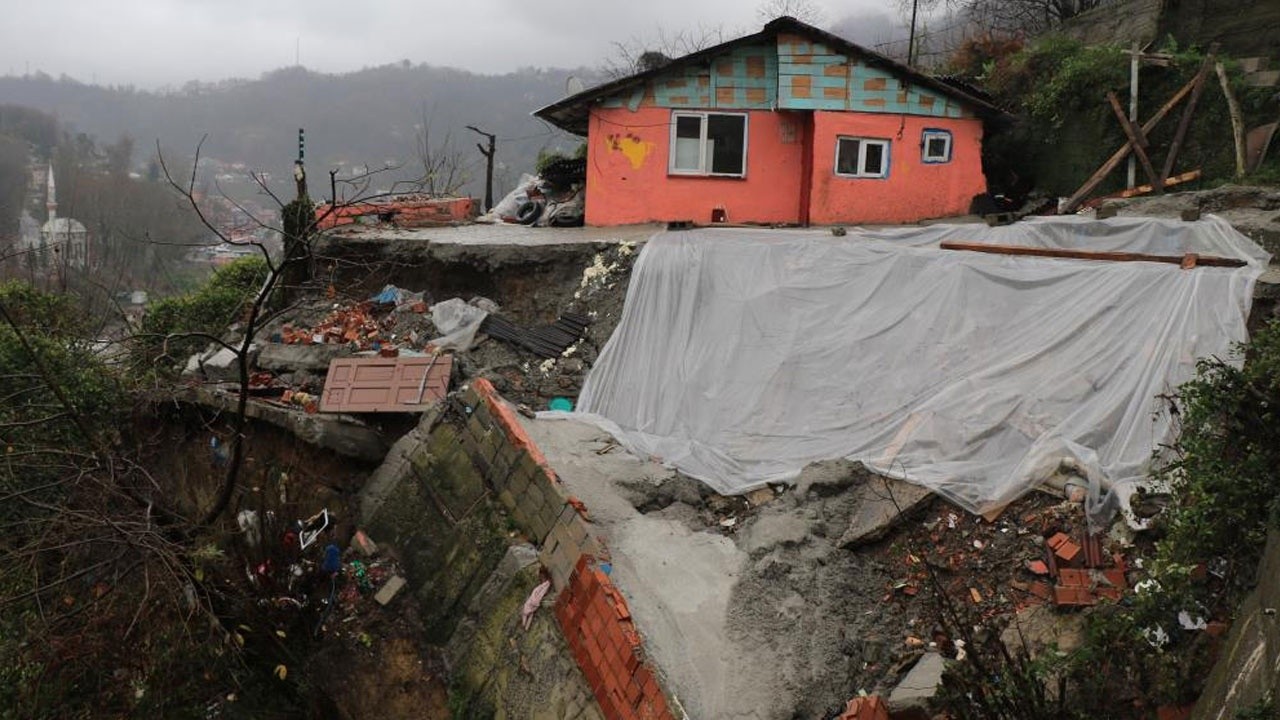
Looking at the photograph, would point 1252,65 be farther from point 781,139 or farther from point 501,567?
point 501,567

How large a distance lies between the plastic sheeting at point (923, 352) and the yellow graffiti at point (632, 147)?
327 cm

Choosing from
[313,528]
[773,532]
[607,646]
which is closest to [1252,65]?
[773,532]

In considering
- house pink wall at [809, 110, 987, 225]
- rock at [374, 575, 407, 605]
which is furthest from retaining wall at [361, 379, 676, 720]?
house pink wall at [809, 110, 987, 225]

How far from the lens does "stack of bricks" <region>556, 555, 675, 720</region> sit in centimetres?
447

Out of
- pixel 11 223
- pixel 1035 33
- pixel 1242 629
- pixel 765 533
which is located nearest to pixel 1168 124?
pixel 1035 33

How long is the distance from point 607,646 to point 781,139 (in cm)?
950

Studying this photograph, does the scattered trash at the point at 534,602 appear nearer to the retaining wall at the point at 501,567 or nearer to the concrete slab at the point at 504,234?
the retaining wall at the point at 501,567

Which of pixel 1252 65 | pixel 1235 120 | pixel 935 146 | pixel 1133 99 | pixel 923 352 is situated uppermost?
pixel 1252 65

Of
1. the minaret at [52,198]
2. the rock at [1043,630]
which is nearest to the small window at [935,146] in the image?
the rock at [1043,630]

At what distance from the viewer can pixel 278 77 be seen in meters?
83.8

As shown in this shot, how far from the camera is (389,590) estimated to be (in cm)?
701

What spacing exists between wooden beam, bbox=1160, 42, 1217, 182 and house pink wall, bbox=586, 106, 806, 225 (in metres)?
4.66

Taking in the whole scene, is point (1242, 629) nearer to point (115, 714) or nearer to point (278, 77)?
point (115, 714)

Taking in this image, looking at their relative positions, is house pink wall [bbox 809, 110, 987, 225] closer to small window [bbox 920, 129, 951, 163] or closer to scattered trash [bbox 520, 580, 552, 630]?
small window [bbox 920, 129, 951, 163]
